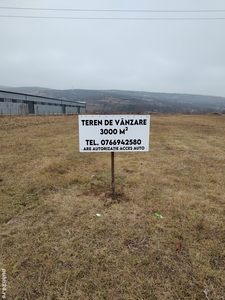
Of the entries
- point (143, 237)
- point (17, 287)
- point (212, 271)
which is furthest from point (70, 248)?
point (212, 271)

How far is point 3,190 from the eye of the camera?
3252 millimetres

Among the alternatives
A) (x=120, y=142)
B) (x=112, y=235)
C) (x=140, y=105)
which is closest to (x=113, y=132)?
(x=120, y=142)

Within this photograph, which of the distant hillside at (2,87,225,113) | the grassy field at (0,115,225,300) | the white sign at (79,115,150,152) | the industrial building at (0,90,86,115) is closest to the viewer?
the grassy field at (0,115,225,300)

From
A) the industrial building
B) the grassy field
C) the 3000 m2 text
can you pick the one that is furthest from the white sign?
the industrial building

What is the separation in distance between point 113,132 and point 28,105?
44.4 metres

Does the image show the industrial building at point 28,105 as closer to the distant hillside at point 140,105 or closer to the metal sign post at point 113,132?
the distant hillside at point 140,105

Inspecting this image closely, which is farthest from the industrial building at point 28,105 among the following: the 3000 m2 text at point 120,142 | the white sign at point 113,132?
the 3000 m2 text at point 120,142

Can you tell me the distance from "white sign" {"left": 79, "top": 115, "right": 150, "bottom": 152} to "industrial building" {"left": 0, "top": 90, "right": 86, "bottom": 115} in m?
35.2

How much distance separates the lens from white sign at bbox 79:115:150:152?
2.81 meters

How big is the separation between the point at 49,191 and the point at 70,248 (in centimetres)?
152

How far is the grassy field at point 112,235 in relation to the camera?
1563 millimetres

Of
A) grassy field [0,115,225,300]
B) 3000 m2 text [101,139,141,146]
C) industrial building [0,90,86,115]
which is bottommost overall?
grassy field [0,115,225,300]

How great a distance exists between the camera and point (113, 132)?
2.87 meters

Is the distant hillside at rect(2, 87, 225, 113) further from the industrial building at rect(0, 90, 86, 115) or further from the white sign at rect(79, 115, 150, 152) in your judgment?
the white sign at rect(79, 115, 150, 152)
